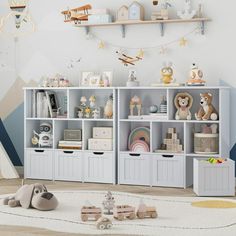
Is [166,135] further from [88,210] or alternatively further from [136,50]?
[88,210]

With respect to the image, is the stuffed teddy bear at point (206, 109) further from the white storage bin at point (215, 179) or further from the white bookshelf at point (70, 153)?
the white bookshelf at point (70, 153)

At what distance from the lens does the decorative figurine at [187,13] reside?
5152mm

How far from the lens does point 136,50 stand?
546 centimetres

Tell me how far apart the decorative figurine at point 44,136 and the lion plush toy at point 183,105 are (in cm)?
135

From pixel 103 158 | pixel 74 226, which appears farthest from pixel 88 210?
pixel 103 158

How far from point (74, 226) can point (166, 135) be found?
79.3 inches

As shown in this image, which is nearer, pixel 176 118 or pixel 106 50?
pixel 176 118

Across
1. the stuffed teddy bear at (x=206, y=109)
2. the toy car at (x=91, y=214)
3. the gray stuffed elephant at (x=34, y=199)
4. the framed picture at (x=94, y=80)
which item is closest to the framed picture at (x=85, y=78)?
the framed picture at (x=94, y=80)

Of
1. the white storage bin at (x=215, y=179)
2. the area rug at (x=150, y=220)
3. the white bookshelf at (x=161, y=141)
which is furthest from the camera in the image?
the white bookshelf at (x=161, y=141)

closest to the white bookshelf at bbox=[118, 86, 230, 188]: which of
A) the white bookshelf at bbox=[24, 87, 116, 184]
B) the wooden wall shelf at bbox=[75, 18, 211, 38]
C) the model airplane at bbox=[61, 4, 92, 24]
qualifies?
the white bookshelf at bbox=[24, 87, 116, 184]

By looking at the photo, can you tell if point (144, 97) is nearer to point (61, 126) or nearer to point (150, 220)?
point (61, 126)

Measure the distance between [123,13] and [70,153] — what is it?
4.85 ft

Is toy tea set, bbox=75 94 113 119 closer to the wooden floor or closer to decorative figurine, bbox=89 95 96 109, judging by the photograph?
decorative figurine, bbox=89 95 96 109

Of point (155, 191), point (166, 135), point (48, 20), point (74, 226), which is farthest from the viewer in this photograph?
point (48, 20)
